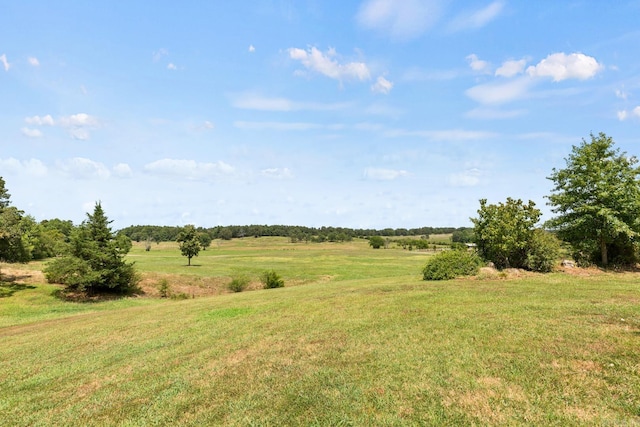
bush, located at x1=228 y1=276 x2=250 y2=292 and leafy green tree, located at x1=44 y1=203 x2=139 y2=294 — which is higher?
leafy green tree, located at x1=44 y1=203 x2=139 y2=294

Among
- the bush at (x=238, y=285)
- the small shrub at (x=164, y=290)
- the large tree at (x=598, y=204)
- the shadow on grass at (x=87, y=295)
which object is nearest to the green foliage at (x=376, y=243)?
the bush at (x=238, y=285)

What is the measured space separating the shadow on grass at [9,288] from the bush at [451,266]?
42738mm

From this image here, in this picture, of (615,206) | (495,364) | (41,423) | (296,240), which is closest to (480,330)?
(495,364)

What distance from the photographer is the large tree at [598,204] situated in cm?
2552

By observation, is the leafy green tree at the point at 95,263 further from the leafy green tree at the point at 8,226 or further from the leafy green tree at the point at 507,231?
the leafy green tree at the point at 507,231

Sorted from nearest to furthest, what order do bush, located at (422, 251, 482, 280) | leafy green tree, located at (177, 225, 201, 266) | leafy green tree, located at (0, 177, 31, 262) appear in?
bush, located at (422, 251, 482, 280)
leafy green tree, located at (0, 177, 31, 262)
leafy green tree, located at (177, 225, 201, 266)

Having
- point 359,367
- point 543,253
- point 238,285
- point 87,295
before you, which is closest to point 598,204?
point 543,253

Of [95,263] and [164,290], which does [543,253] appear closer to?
[164,290]

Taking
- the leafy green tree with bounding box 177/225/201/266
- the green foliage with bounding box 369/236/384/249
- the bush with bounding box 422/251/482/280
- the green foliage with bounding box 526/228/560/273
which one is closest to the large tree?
the green foliage with bounding box 526/228/560/273

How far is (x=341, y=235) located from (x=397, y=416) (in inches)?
7419

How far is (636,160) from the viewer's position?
1059 inches

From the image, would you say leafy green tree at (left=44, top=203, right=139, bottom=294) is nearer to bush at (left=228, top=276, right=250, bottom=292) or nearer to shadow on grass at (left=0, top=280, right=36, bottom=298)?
shadow on grass at (left=0, top=280, right=36, bottom=298)

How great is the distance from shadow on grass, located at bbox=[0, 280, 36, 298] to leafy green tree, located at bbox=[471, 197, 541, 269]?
156 feet

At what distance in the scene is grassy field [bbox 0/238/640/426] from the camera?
6297 millimetres
